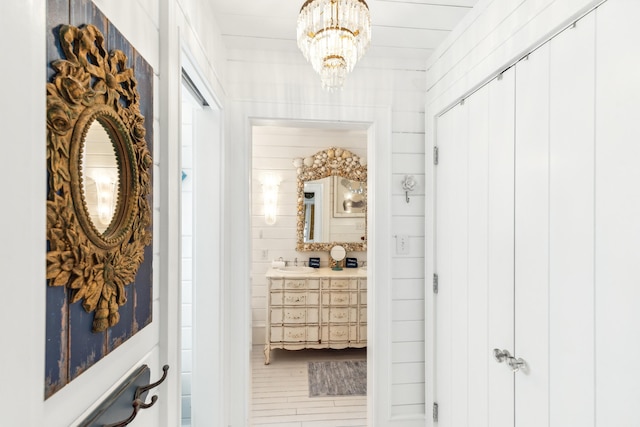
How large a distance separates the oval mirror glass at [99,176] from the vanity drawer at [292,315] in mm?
2891

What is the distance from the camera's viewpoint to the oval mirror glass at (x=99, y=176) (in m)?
0.63

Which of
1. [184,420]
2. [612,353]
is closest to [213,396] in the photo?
[184,420]

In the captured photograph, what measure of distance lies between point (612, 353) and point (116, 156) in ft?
4.68

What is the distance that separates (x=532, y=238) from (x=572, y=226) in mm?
189

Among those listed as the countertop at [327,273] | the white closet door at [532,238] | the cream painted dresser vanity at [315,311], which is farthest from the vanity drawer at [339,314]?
the white closet door at [532,238]

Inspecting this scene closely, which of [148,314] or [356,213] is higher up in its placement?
[356,213]

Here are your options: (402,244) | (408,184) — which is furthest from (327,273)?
(408,184)

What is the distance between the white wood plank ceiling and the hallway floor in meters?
2.64

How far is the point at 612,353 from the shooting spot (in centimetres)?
95

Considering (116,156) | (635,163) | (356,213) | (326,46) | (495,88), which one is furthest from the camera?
(356,213)

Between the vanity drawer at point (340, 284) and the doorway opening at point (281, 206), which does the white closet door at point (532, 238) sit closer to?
the vanity drawer at point (340, 284)

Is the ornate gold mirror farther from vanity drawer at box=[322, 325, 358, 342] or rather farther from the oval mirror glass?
the oval mirror glass

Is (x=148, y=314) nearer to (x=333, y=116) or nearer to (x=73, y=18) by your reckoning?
(x=73, y=18)

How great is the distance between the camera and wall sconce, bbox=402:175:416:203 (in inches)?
86.6
